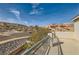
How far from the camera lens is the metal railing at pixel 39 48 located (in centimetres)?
170

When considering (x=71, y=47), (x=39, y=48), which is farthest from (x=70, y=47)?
(x=39, y=48)

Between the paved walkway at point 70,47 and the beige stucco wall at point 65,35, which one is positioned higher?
the beige stucco wall at point 65,35

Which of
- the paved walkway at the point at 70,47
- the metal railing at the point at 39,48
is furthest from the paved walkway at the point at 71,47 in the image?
the metal railing at the point at 39,48

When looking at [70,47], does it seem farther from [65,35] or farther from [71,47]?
[65,35]

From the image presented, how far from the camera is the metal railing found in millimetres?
1701

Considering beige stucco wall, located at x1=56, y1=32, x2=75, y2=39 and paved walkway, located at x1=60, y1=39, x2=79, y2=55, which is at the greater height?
beige stucco wall, located at x1=56, y1=32, x2=75, y2=39

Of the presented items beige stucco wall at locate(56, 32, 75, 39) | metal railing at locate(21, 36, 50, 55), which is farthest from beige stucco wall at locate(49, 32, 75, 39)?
metal railing at locate(21, 36, 50, 55)

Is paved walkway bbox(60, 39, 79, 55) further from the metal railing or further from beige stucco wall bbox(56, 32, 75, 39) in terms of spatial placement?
the metal railing

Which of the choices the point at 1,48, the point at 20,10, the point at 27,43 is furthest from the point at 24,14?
the point at 1,48

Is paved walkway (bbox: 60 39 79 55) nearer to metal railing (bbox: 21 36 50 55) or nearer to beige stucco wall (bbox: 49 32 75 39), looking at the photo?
beige stucco wall (bbox: 49 32 75 39)

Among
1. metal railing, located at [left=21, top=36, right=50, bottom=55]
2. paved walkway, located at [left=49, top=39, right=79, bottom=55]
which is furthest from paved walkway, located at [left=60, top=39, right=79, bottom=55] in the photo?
metal railing, located at [left=21, top=36, right=50, bottom=55]

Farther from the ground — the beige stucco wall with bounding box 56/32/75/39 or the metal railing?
the beige stucco wall with bounding box 56/32/75/39

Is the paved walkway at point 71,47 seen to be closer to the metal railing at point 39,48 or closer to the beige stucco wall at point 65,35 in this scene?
the beige stucco wall at point 65,35
